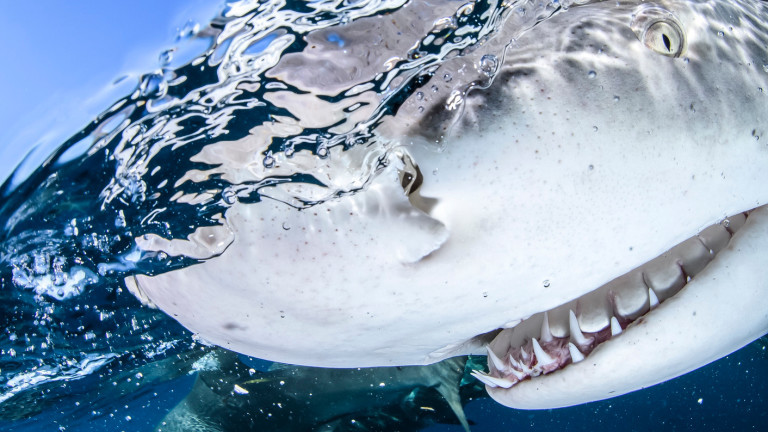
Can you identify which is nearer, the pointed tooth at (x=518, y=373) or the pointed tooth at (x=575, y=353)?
the pointed tooth at (x=575, y=353)

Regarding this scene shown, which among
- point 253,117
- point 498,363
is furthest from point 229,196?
point 498,363

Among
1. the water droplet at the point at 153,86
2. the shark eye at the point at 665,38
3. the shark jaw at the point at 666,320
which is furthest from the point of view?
the water droplet at the point at 153,86

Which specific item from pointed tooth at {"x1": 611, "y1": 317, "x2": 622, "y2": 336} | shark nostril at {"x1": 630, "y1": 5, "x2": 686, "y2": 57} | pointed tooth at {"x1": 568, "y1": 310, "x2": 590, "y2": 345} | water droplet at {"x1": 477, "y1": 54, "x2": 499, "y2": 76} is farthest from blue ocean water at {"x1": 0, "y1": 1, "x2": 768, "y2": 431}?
pointed tooth at {"x1": 611, "y1": 317, "x2": 622, "y2": 336}

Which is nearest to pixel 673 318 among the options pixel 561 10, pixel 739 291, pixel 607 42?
pixel 739 291

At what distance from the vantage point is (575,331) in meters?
2.29

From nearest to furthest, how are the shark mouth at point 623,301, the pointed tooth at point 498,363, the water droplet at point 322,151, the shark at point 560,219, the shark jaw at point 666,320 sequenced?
the shark at point 560,219, the shark jaw at point 666,320, the shark mouth at point 623,301, the water droplet at point 322,151, the pointed tooth at point 498,363

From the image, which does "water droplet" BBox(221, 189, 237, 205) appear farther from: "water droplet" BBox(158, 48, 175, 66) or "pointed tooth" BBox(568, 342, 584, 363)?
"pointed tooth" BBox(568, 342, 584, 363)

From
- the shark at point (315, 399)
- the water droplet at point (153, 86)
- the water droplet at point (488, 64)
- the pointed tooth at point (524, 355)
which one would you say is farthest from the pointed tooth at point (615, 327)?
the shark at point (315, 399)

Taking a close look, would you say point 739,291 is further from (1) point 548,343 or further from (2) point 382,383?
(2) point 382,383

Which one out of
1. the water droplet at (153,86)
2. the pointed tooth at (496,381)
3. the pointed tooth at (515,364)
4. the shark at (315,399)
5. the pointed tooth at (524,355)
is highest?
the water droplet at (153,86)

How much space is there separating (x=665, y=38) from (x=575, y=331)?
134cm

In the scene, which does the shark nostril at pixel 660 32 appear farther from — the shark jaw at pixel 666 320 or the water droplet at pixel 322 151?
the water droplet at pixel 322 151

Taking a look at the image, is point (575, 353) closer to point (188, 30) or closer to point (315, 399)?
point (188, 30)

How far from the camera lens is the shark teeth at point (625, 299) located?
2.21 metres
